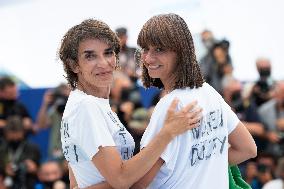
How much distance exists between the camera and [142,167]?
310 cm

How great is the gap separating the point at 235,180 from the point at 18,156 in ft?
12.0

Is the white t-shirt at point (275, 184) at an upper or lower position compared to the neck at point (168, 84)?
lower

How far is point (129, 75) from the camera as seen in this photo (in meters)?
7.39

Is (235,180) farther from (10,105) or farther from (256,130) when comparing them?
(10,105)

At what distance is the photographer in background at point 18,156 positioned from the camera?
6.75m

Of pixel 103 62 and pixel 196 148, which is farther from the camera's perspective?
pixel 103 62

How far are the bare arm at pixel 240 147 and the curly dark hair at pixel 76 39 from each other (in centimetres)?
70

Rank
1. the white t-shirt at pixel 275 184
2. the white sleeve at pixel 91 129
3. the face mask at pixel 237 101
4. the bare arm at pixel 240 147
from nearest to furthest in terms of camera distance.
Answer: the white sleeve at pixel 91 129 < the bare arm at pixel 240 147 < the white t-shirt at pixel 275 184 < the face mask at pixel 237 101

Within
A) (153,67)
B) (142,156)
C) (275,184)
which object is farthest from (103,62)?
(275,184)

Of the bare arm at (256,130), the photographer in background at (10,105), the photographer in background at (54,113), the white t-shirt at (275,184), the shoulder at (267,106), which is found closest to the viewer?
the white t-shirt at (275,184)

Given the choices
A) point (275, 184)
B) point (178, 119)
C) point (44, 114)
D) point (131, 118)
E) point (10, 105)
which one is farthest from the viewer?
point (44, 114)

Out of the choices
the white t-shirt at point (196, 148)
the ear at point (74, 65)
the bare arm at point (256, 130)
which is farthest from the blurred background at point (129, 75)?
the ear at point (74, 65)

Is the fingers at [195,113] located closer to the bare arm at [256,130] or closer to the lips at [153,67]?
the lips at [153,67]

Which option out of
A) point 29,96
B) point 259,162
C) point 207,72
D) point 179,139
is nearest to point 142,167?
point 179,139
